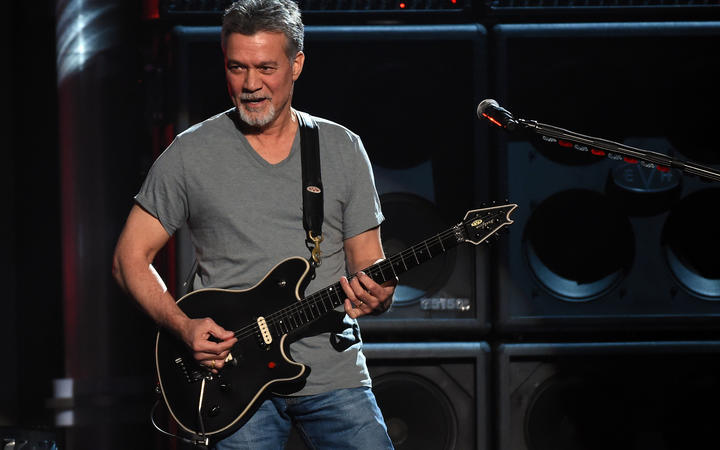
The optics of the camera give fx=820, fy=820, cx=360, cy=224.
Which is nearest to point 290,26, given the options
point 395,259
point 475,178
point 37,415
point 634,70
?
point 395,259

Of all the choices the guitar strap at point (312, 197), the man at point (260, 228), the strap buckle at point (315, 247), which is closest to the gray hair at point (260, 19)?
the man at point (260, 228)

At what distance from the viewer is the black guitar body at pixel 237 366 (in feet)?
5.91

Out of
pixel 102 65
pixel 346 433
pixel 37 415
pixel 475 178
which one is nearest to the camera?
pixel 346 433

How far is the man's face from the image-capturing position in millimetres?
1862

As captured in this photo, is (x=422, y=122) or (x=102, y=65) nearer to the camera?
(x=422, y=122)

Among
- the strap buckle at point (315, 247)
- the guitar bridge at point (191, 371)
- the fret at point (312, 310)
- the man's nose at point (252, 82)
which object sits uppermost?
the man's nose at point (252, 82)

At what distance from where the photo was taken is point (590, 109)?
2.46 metres

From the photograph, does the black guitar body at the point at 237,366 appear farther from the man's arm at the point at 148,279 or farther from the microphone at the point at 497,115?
the microphone at the point at 497,115

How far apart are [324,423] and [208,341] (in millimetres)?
320

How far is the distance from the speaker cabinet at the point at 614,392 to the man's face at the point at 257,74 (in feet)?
3.61

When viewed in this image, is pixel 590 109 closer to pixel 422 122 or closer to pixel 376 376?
pixel 422 122

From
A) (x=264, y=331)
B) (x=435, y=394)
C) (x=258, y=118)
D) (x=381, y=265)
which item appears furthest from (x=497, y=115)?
(x=435, y=394)

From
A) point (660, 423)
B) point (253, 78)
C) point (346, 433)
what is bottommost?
point (660, 423)

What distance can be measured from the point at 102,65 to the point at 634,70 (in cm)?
177
